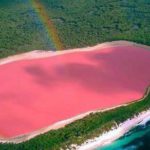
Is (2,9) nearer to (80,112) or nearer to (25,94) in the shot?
(25,94)

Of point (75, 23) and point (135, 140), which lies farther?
point (75, 23)

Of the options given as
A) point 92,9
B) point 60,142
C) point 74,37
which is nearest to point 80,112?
point 60,142

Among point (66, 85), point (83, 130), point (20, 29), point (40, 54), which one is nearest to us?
point (83, 130)

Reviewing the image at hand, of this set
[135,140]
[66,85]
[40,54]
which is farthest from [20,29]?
[135,140]

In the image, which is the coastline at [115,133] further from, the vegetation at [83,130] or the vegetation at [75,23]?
the vegetation at [75,23]

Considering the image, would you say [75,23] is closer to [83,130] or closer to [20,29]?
[20,29]

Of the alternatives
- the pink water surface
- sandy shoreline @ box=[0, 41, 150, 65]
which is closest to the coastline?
the pink water surface
